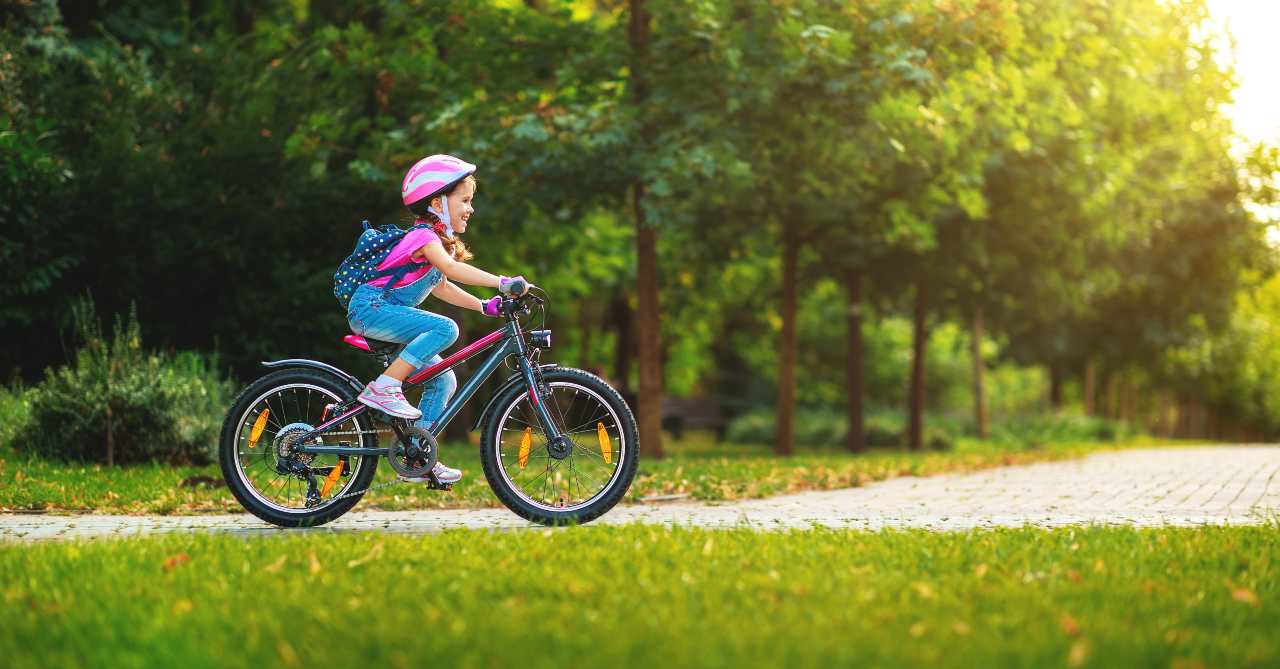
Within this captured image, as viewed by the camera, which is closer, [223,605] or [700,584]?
[223,605]

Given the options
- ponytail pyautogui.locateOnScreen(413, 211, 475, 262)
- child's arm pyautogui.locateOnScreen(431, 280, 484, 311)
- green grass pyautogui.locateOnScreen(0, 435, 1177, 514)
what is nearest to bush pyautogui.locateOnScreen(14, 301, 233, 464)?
green grass pyautogui.locateOnScreen(0, 435, 1177, 514)

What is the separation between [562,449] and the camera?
6633 millimetres

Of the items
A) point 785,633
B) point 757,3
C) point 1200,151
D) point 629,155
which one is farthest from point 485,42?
point 1200,151

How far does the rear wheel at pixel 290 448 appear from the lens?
260 inches

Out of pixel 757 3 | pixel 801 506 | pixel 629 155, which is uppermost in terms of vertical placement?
pixel 757 3

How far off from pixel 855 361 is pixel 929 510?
11933 millimetres

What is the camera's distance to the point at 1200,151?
21.3m

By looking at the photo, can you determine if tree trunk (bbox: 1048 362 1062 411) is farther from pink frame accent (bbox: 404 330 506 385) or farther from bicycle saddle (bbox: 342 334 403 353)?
bicycle saddle (bbox: 342 334 403 353)

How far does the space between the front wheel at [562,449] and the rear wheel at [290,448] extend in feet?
2.24

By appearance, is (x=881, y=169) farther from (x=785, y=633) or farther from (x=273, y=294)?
(x=785, y=633)

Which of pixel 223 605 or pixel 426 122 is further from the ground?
pixel 426 122

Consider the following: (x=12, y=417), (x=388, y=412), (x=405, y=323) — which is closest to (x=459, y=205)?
(x=405, y=323)

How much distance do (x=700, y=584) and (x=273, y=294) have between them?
1061 cm

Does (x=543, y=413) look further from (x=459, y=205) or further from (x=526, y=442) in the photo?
(x=459, y=205)
